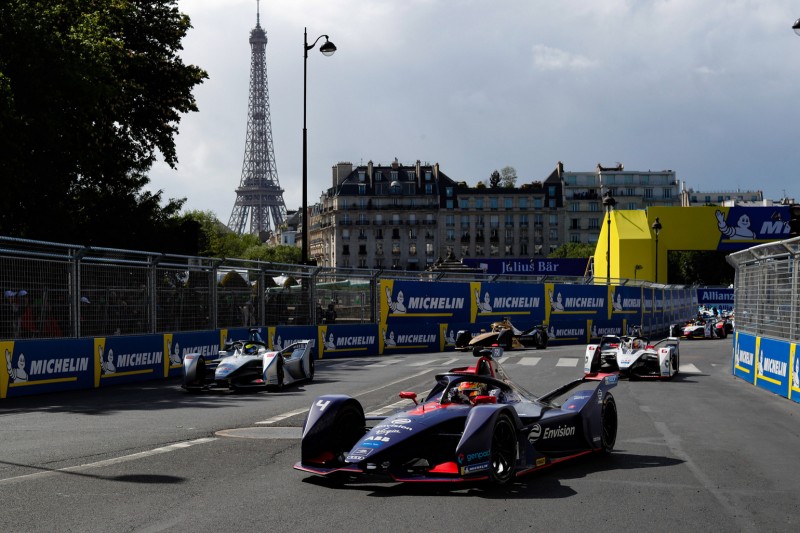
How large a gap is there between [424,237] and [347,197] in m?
12.1

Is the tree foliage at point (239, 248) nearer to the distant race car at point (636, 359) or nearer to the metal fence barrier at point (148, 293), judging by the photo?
the metal fence barrier at point (148, 293)

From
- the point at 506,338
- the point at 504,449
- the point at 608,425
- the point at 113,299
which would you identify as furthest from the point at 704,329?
the point at 504,449

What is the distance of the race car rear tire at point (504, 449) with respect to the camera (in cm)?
796

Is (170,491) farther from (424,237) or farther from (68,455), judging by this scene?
(424,237)

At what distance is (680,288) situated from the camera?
56.6 metres

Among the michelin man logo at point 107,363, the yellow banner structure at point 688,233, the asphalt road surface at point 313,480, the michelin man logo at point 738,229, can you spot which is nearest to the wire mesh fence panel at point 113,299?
the michelin man logo at point 107,363

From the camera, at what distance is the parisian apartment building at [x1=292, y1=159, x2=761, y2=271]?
5143 inches

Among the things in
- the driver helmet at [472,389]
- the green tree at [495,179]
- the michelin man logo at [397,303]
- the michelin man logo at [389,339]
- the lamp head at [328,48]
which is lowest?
the michelin man logo at [389,339]

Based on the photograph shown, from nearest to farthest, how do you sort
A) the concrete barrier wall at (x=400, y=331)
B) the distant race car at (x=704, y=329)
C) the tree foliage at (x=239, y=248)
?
1. the concrete barrier wall at (x=400, y=331)
2. the distant race car at (x=704, y=329)
3. the tree foliage at (x=239, y=248)

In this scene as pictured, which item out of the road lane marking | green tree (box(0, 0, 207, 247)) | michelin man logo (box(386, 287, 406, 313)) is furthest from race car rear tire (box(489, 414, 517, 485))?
michelin man logo (box(386, 287, 406, 313))

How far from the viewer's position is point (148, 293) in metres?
20.3

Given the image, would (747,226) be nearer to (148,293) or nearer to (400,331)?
(400,331)

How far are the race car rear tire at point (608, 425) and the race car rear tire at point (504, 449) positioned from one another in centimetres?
199

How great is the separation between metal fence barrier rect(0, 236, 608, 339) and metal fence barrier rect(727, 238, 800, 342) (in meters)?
12.2
